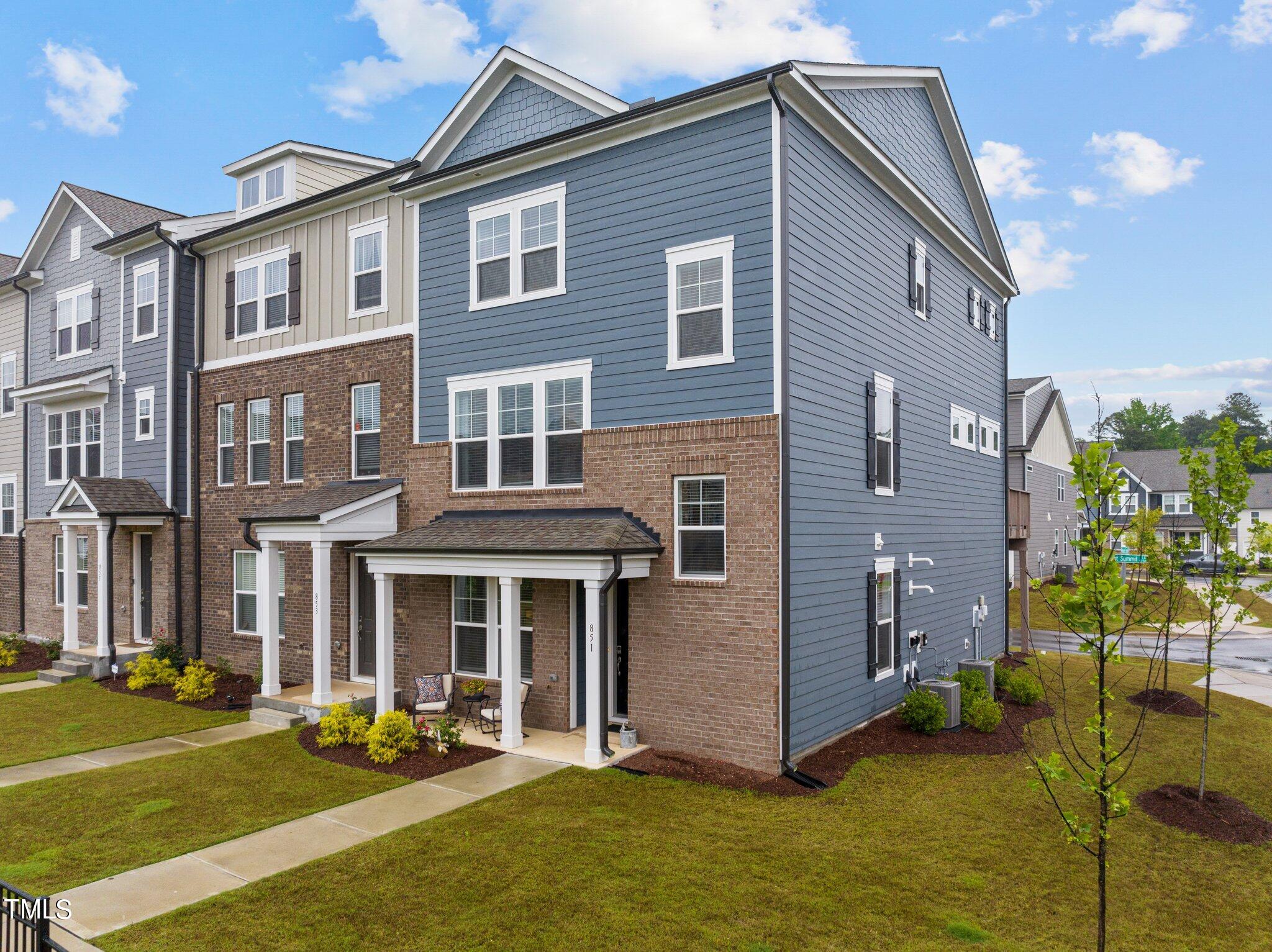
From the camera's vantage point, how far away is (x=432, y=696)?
42.8 feet

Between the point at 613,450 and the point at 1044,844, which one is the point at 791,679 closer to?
the point at 1044,844

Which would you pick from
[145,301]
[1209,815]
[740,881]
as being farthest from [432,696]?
[145,301]

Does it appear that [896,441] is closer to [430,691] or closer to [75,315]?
[430,691]

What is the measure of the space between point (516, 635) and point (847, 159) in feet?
28.7

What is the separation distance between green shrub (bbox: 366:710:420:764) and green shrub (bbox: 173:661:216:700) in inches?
234

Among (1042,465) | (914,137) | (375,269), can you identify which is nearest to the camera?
(375,269)

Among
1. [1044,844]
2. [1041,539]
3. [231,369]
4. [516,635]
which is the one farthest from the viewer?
[1041,539]

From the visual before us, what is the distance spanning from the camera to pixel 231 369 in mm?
18094

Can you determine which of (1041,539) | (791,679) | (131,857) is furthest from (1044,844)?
(1041,539)

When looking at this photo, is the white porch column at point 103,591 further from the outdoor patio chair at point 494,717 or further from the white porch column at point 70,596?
the outdoor patio chair at point 494,717

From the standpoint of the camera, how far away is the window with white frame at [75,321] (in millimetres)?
21375

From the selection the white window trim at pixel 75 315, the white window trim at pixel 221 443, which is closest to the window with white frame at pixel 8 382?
the white window trim at pixel 75 315

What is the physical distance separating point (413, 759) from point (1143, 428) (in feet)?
347

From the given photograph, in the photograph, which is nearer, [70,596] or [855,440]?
[855,440]
